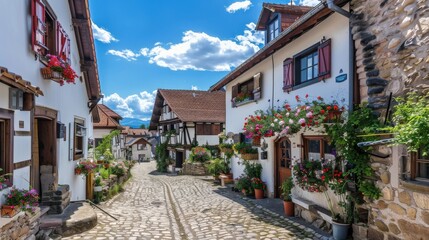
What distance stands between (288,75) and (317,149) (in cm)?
232

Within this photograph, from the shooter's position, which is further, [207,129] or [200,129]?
[207,129]

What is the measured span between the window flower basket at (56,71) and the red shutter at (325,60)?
5.48 meters

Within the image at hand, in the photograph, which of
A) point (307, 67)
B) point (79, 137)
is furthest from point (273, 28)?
point (79, 137)

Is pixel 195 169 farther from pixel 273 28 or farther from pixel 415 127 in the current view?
pixel 415 127

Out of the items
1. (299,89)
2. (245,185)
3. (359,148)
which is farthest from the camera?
(245,185)

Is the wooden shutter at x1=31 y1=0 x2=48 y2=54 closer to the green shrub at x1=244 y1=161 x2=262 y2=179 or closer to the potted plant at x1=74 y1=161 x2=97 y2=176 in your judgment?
the potted plant at x1=74 y1=161 x2=97 y2=176

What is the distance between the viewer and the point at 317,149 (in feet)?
24.6

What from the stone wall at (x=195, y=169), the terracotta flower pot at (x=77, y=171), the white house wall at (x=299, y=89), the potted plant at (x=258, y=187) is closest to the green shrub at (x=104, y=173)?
the terracotta flower pot at (x=77, y=171)

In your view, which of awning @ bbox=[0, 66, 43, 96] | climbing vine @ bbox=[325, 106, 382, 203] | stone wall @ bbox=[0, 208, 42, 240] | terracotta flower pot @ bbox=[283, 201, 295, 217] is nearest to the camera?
awning @ bbox=[0, 66, 43, 96]

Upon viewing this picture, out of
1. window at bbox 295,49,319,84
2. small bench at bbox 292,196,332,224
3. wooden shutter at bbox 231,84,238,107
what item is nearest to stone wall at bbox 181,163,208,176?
wooden shutter at bbox 231,84,238,107

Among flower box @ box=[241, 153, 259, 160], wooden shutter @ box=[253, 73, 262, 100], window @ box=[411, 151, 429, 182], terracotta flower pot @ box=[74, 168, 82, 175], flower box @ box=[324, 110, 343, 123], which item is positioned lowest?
terracotta flower pot @ box=[74, 168, 82, 175]

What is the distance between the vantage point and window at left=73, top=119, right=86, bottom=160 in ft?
28.9

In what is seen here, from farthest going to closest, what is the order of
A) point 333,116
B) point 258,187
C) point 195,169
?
point 195,169 → point 258,187 → point 333,116

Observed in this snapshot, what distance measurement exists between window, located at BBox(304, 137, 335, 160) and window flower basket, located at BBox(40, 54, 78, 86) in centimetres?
575
